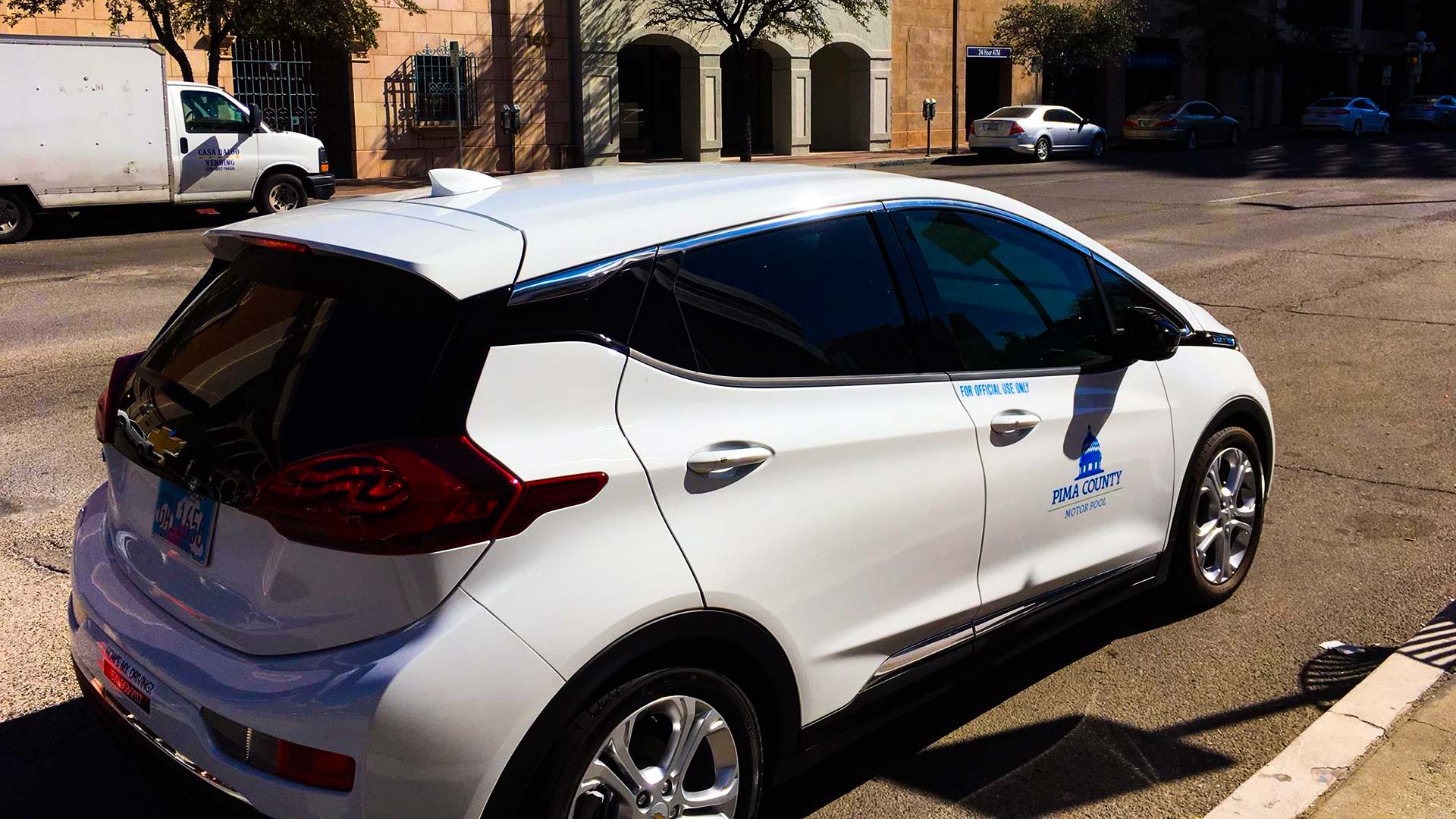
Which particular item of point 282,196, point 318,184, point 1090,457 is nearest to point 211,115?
point 282,196

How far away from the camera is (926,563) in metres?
3.46

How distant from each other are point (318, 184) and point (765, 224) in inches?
698

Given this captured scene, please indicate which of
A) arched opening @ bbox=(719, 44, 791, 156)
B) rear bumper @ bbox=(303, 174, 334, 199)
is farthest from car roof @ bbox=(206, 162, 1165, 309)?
arched opening @ bbox=(719, 44, 791, 156)

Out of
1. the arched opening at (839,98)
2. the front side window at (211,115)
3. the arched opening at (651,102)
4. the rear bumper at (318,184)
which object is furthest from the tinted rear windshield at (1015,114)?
the front side window at (211,115)

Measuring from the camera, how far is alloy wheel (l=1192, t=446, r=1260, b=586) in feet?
15.5

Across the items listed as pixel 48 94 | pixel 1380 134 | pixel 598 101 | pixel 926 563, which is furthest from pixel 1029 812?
pixel 1380 134

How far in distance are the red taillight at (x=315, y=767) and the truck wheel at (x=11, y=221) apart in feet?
55.9

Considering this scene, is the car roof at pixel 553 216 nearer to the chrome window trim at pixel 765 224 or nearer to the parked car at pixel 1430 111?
the chrome window trim at pixel 765 224

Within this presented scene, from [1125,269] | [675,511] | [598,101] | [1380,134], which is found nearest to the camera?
[675,511]

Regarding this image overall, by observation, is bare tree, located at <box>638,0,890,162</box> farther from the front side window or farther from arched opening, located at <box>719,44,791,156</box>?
the front side window

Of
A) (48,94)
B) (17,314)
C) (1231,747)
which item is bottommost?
(1231,747)

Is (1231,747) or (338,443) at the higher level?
(338,443)

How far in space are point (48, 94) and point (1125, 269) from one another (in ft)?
54.8

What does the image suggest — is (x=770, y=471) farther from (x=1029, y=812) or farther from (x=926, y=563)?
(x=1029, y=812)
